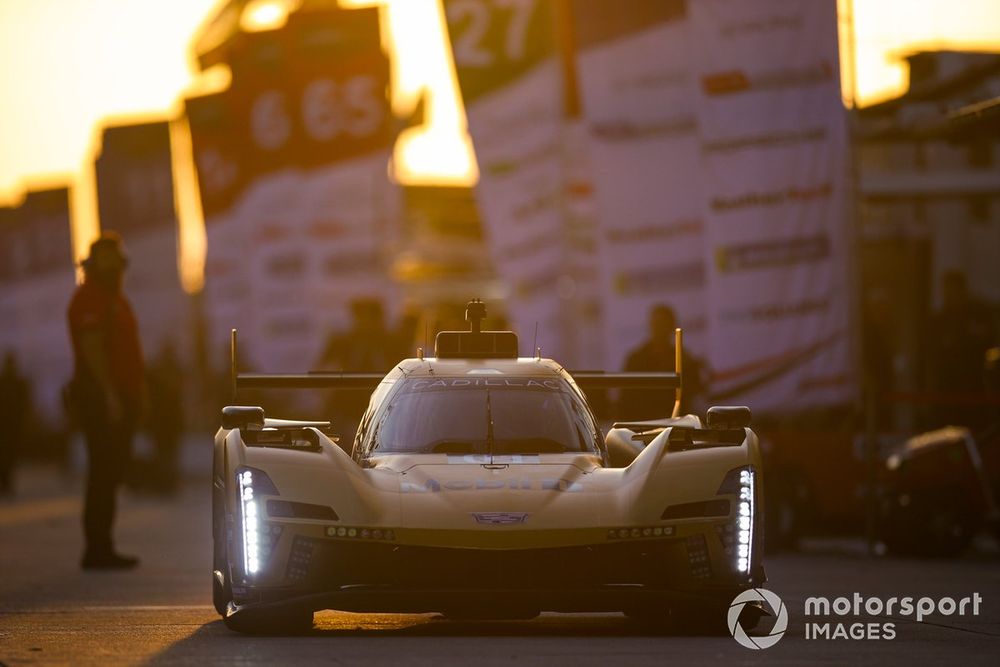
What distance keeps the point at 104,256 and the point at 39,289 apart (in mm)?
45645

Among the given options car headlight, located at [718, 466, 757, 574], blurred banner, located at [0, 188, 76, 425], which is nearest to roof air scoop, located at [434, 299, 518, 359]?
car headlight, located at [718, 466, 757, 574]

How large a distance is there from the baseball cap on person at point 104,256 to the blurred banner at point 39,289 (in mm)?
38646

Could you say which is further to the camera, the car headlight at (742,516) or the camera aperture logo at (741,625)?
the car headlight at (742,516)

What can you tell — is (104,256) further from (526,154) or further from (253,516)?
(526,154)

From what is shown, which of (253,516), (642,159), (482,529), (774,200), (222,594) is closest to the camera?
(482,529)

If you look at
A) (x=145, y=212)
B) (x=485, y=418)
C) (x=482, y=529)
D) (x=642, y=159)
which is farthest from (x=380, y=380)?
(x=145, y=212)

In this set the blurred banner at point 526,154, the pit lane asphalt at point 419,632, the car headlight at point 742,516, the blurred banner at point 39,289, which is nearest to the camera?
the pit lane asphalt at point 419,632

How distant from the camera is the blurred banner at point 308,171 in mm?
34031

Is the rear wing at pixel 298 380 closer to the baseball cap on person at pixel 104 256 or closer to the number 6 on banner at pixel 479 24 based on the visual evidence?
the baseball cap on person at pixel 104 256

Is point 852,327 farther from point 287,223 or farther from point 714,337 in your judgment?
point 287,223

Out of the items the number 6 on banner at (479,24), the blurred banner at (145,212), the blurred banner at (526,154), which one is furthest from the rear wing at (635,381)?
the blurred banner at (145,212)

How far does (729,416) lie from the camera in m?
9.34

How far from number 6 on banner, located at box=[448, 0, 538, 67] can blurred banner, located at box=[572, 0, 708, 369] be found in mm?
1963

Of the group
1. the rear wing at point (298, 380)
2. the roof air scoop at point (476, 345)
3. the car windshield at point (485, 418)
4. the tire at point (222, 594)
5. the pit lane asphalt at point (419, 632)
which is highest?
the roof air scoop at point (476, 345)
